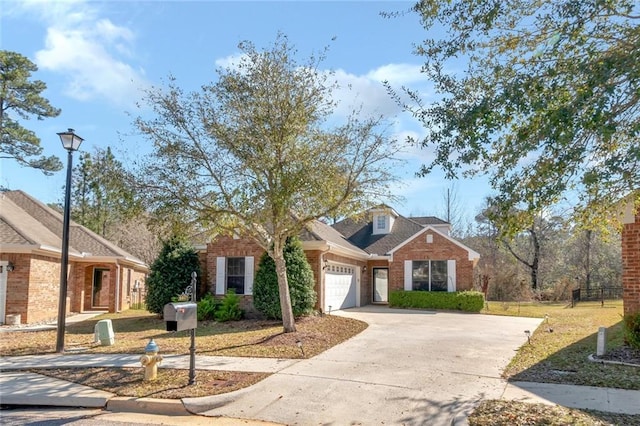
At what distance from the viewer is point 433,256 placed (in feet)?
72.2

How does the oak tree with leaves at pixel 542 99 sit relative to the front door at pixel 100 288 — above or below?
above

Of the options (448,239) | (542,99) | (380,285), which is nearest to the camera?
(542,99)

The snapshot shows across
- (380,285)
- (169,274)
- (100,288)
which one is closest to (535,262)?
(380,285)

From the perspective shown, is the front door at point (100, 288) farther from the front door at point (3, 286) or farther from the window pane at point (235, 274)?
the window pane at point (235, 274)

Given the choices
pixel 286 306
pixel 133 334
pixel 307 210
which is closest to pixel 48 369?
pixel 133 334

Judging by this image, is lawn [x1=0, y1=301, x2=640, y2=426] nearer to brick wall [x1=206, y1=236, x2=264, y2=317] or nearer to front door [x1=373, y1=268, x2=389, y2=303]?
brick wall [x1=206, y1=236, x2=264, y2=317]

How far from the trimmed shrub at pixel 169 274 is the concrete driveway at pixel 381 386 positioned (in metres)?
7.16

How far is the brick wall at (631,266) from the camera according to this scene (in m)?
10.1

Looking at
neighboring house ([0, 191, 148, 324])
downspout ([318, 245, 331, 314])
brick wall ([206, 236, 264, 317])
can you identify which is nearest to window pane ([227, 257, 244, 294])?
brick wall ([206, 236, 264, 317])

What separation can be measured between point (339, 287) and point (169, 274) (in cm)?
691

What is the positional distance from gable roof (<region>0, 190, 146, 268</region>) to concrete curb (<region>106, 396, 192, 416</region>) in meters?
10.8

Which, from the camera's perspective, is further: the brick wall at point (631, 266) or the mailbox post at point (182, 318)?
the brick wall at point (631, 266)

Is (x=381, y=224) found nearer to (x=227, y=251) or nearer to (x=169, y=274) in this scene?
(x=227, y=251)

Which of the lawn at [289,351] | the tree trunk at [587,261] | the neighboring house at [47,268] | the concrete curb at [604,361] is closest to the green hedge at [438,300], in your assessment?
the lawn at [289,351]
